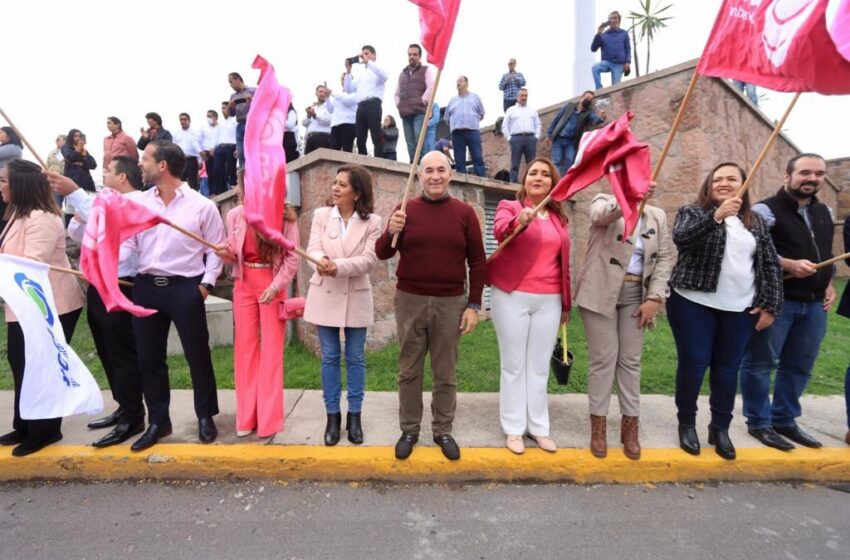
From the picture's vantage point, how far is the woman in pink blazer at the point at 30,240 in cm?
303

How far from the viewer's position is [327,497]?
2805 mm

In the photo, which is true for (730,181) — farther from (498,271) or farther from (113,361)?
(113,361)

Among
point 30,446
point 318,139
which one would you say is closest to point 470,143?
point 318,139

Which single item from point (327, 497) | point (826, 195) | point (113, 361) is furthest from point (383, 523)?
point (826, 195)

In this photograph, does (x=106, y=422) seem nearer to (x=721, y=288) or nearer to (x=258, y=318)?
(x=258, y=318)

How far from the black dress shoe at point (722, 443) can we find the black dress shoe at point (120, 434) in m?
4.29

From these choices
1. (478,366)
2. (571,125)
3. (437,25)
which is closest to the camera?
(437,25)

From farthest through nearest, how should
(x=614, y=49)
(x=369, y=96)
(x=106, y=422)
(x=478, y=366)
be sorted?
(x=614, y=49) → (x=369, y=96) → (x=478, y=366) → (x=106, y=422)

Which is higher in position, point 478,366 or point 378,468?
point 478,366

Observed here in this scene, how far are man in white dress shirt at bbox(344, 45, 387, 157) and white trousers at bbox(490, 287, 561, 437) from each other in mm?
5066

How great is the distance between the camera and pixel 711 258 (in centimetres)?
295

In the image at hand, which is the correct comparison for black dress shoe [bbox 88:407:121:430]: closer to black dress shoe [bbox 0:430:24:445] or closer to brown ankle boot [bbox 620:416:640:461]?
black dress shoe [bbox 0:430:24:445]

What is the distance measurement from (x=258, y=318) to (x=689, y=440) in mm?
3247

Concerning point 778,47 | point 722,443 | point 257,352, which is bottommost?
point 722,443
